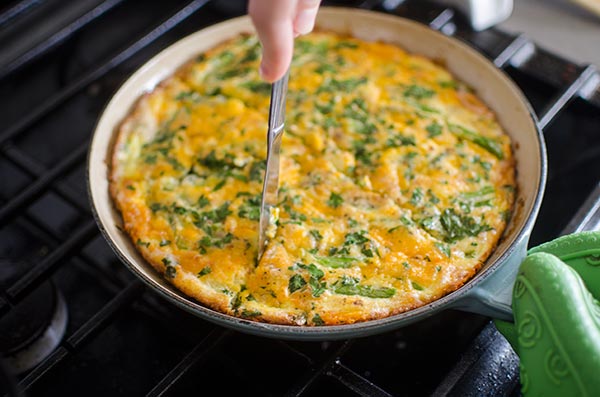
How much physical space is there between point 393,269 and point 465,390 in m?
0.28

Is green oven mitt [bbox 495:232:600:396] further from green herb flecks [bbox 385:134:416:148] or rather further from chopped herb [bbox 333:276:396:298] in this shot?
green herb flecks [bbox 385:134:416:148]

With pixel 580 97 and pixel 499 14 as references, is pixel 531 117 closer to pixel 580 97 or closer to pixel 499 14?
pixel 580 97

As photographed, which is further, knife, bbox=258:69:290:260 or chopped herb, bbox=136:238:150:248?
chopped herb, bbox=136:238:150:248

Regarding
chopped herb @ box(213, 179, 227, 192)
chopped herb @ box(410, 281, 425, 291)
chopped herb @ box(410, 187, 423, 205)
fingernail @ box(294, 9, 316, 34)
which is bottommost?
chopped herb @ box(213, 179, 227, 192)

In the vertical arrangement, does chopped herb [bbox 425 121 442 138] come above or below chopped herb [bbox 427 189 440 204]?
above

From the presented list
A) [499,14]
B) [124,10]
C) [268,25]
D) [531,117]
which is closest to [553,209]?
[531,117]

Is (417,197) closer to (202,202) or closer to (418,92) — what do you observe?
(418,92)

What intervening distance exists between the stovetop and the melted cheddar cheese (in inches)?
5.1

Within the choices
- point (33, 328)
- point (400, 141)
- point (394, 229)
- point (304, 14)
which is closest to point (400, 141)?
point (400, 141)

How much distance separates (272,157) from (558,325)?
0.64 m

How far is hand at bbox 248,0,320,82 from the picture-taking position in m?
0.92

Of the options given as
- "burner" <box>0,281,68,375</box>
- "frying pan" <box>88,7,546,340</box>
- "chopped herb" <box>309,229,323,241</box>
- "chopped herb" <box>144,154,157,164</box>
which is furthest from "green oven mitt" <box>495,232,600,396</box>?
"burner" <box>0,281,68,375</box>

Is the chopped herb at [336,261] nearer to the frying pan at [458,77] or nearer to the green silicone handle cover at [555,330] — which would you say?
the frying pan at [458,77]

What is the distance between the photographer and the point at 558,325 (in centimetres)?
109
